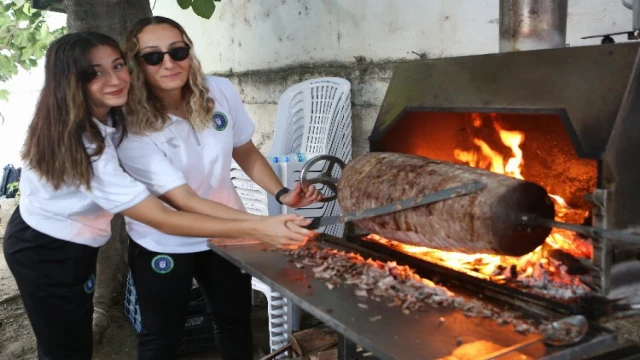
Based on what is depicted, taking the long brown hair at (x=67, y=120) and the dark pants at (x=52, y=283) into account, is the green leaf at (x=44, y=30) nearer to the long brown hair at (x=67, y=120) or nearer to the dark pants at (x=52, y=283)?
the dark pants at (x=52, y=283)

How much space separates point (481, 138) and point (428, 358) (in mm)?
1626

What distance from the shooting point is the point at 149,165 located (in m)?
2.42

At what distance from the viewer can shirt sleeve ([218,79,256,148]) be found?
113 inches

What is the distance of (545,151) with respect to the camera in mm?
2613

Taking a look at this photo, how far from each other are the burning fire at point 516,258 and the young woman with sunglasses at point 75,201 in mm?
725

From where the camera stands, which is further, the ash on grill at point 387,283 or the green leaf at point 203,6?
the green leaf at point 203,6

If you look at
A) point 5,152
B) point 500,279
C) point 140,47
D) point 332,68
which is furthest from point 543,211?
point 5,152

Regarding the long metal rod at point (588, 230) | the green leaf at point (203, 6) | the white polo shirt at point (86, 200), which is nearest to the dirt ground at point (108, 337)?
the white polo shirt at point (86, 200)

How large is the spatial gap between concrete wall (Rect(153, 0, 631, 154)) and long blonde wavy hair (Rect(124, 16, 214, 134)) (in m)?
1.59

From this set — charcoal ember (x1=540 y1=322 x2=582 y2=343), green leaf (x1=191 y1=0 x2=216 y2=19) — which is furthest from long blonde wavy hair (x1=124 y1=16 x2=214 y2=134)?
charcoal ember (x1=540 y1=322 x2=582 y2=343)

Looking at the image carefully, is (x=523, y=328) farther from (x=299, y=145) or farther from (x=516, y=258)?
(x=299, y=145)

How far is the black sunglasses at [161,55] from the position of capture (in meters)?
2.48

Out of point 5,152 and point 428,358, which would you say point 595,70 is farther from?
point 5,152

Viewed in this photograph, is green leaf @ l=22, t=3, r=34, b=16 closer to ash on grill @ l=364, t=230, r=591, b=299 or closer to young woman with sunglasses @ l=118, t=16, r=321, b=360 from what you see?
young woman with sunglasses @ l=118, t=16, r=321, b=360
